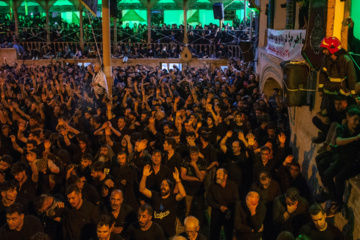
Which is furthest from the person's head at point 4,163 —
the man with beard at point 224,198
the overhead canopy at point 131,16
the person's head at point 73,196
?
the overhead canopy at point 131,16

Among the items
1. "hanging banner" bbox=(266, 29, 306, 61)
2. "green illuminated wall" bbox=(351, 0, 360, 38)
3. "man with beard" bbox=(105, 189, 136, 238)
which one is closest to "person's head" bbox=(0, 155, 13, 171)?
"man with beard" bbox=(105, 189, 136, 238)

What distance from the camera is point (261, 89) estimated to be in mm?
14516

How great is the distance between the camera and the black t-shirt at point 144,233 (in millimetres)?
4785

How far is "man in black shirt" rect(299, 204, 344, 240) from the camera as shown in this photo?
4660 mm

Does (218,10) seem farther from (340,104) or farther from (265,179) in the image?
(265,179)

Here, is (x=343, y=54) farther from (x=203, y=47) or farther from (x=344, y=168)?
(x=203, y=47)

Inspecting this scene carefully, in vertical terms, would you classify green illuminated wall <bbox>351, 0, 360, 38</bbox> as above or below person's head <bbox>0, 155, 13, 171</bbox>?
above

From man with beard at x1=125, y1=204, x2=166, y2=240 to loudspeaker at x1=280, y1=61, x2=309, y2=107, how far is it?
3.97 meters

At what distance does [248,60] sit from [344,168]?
13.0 m

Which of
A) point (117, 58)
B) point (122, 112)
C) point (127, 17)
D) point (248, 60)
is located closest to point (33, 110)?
point (122, 112)

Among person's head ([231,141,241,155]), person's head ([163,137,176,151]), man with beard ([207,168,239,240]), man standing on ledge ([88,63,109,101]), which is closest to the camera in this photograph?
man with beard ([207,168,239,240])

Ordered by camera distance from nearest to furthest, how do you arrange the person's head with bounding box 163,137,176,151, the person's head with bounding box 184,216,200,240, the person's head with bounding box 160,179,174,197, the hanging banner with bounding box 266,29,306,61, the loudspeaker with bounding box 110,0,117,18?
the person's head with bounding box 184,216,200,240 → the person's head with bounding box 160,179,174,197 → the person's head with bounding box 163,137,176,151 → the hanging banner with bounding box 266,29,306,61 → the loudspeaker with bounding box 110,0,117,18

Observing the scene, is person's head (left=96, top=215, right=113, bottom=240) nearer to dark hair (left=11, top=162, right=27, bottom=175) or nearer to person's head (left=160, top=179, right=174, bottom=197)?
person's head (left=160, top=179, right=174, bottom=197)

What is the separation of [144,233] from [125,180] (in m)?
1.52
